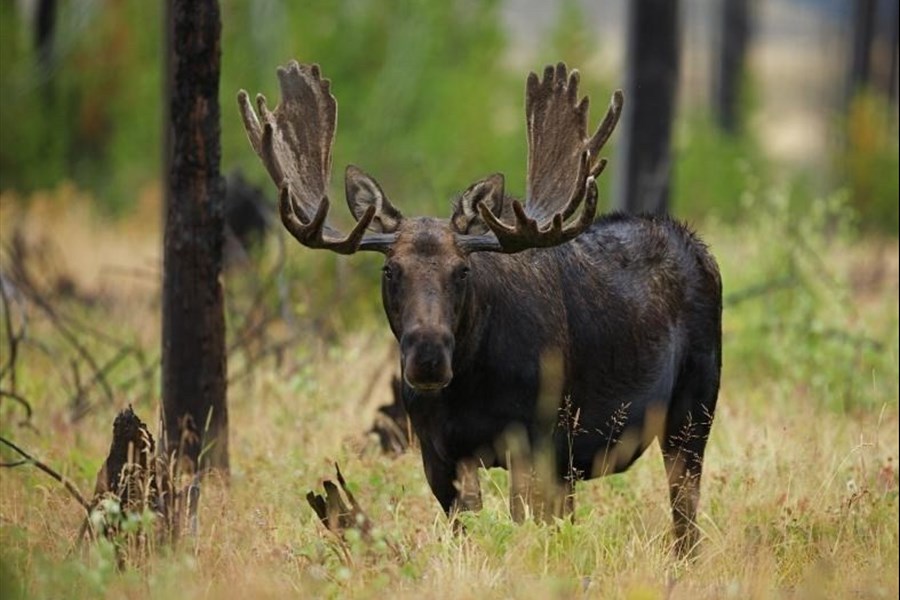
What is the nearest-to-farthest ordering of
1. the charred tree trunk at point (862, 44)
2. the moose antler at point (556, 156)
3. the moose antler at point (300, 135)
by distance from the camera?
1. the moose antler at point (556, 156)
2. the moose antler at point (300, 135)
3. the charred tree trunk at point (862, 44)

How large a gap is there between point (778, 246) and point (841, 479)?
517 centimetres

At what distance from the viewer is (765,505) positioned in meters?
8.03

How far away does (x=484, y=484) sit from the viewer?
8.64 meters

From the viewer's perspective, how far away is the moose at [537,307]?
280 inches

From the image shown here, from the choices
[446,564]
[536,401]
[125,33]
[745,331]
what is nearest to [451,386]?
[536,401]

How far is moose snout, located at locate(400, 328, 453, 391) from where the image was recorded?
6.69 metres

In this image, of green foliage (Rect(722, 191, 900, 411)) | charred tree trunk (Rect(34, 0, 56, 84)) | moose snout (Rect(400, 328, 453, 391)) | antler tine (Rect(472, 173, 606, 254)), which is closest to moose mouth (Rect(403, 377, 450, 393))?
moose snout (Rect(400, 328, 453, 391))

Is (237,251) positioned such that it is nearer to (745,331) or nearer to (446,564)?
(745,331)

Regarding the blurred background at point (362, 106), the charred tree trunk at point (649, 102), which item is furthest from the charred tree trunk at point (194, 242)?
the blurred background at point (362, 106)

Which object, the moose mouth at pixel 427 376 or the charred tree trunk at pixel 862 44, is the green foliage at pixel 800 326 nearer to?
the moose mouth at pixel 427 376

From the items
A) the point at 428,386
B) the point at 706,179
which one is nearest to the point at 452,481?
the point at 428,386

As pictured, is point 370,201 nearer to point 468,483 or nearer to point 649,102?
point 468,483

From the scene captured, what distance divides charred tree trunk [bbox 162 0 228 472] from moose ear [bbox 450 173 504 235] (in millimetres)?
1798

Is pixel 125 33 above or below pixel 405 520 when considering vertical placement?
above
